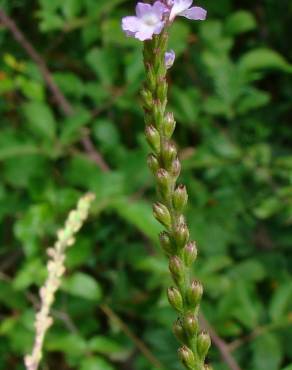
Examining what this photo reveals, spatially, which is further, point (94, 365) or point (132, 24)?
point (94, 365)

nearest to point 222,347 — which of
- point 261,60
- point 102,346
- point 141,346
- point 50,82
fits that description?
point 141,346

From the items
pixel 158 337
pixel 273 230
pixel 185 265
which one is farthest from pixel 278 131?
pixel 185 265

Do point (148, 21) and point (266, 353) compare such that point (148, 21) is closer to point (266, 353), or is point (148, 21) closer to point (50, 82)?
point (266, 353)

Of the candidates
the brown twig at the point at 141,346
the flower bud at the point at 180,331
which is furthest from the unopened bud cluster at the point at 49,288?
the brown twig at the point at 141,346

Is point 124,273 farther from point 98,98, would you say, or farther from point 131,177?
point 98,98

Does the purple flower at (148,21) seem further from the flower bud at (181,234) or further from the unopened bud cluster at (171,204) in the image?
the flower bud at (181,234)

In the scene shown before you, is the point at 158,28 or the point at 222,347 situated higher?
the point at 222,347
